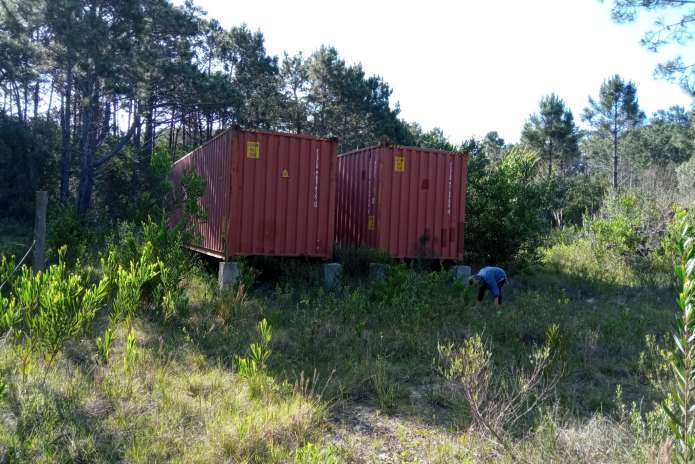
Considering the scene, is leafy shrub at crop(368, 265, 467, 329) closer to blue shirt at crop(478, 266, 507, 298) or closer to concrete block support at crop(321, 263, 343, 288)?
blue shirt at crop(478, 266, 507, 298)

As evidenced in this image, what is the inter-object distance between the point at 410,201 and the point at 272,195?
2.57m

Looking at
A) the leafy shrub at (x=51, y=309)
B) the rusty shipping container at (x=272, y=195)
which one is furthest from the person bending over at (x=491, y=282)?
the leafy shrub at (x=51, y=309)

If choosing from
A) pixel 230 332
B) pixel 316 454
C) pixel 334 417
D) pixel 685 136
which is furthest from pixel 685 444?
pixel 685 136

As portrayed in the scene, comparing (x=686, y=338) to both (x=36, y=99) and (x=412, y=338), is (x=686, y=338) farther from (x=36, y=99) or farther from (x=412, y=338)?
(x=36, y=99)

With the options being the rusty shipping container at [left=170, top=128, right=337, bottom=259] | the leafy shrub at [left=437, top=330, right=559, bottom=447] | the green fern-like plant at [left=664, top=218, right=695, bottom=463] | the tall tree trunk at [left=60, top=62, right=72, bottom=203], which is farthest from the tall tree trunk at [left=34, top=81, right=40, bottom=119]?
the green fern-like plant at [left=664, top=218, right=695, bottom=463]

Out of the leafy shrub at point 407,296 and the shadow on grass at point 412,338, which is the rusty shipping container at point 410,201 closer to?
the shadow on grass at point 412,338

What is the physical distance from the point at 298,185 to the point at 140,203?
10.4 ft

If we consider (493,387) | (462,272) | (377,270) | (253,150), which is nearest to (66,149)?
(253,150)

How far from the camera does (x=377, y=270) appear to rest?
9.17 m

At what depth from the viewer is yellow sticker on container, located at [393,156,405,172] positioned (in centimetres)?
991

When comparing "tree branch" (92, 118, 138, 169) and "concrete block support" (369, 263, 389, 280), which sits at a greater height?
"tree branch" (92, 118, 138, 169)

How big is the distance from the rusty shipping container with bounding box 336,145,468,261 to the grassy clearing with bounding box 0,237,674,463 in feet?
5.85

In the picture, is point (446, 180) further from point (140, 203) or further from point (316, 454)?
point (316, 454)

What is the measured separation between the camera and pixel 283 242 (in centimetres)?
920
